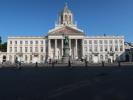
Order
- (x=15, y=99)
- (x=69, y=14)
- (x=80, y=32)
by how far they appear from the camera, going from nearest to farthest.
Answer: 1. (x=15, y=99)
2. (x=80, y=32)
3. (x=69, y=14)

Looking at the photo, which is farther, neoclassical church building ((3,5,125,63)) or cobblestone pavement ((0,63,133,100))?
neoclassical church building ((3,5,125,63))

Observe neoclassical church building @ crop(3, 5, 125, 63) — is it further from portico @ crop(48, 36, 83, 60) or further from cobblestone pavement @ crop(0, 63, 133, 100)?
cobblestone pavement @ crop(0, 63, 133, 100)

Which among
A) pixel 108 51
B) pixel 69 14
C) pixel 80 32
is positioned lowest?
pixel 108 51

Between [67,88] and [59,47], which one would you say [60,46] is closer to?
[59,47]

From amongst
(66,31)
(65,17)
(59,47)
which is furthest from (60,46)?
(65,17)

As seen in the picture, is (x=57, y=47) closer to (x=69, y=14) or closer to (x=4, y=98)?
(x=69, y=14)

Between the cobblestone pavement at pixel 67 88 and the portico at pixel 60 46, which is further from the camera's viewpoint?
the portico at pixel 60 46

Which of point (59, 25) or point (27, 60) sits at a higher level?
point (59, 25)

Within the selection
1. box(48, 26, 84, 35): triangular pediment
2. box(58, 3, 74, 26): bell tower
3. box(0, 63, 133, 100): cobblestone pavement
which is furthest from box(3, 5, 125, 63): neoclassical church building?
box(0, 63, 133, 100): cobblestone pavement

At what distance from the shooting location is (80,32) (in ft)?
372

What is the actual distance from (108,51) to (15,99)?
112096 mm

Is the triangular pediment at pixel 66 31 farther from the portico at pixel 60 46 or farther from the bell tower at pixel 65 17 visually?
the bell tower at pixel 65 17

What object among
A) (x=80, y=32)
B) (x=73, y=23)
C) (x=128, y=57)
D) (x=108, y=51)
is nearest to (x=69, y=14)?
(x=73, y=23)

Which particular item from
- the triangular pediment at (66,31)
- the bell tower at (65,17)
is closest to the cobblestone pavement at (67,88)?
the triangular pediment at (66,31)
